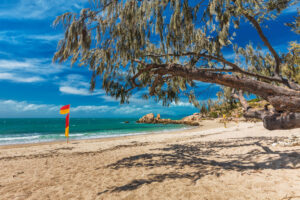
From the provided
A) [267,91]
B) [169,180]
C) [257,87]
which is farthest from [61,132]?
[267,91]

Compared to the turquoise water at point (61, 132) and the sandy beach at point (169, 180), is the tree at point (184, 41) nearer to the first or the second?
the sandy beach at point (169, 180)

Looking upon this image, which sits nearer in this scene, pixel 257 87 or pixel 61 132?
pixel 257 87

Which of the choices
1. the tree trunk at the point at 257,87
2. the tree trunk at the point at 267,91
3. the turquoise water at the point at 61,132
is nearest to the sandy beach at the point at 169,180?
the tree trunk at the point at 267,91

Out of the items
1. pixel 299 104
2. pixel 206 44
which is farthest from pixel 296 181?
pixel 206 44

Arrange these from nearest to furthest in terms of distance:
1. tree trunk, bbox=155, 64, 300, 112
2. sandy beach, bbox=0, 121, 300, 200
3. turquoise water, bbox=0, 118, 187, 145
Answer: sandy beach, bbox=0, 121, 300, 200 → tree trunk, bbox=155, 64, 300, 112 → turquoise water, bbox=0, 118, 187, 145

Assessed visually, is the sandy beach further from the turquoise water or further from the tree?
the turquoise water

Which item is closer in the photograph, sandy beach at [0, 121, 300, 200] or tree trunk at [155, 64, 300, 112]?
sandy beach at [0, 121, 300, 200]

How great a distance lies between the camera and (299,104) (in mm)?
3287

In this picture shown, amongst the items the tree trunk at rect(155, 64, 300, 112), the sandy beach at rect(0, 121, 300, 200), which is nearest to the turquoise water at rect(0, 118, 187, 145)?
the sandy beach at rect(0, 121, 300, 200)

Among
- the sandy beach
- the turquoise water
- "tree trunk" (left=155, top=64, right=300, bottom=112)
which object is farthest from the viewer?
the turquoise water

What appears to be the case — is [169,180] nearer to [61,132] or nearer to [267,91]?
[267,91]

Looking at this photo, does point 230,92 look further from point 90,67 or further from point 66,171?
point 66,171

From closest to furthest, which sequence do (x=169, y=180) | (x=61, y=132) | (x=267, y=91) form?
1. (x=267, y=91)
2. (x=169, y=180)
3. (x=61, y=132)

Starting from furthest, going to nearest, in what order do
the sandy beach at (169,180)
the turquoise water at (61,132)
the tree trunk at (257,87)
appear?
the turquoise water at (61,132) < the tree trunk at (257,87) < the sandy beach at (169,180)
